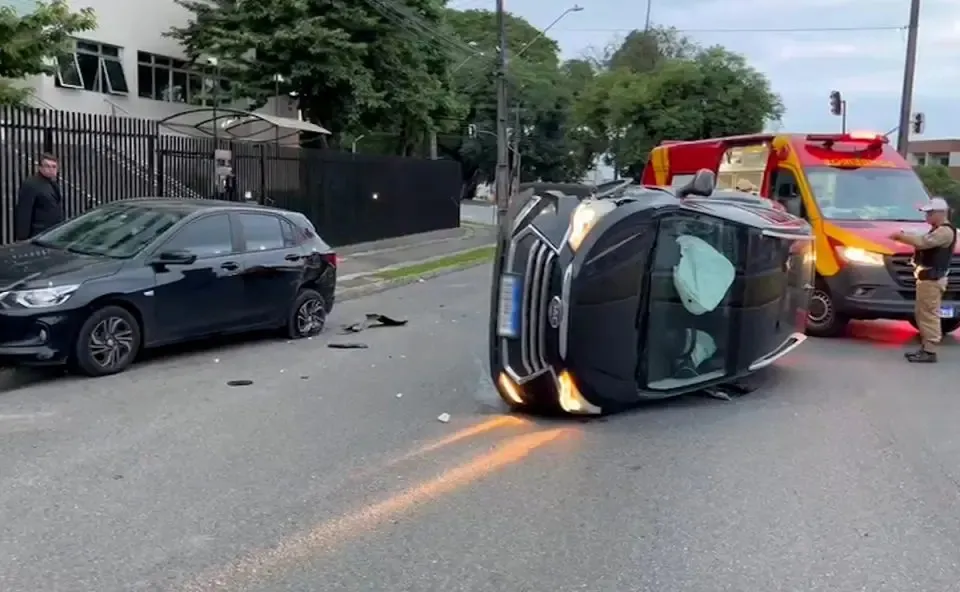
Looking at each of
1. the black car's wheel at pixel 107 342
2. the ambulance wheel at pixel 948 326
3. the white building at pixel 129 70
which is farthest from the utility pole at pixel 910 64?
the black car's wheel at pixel 107 342

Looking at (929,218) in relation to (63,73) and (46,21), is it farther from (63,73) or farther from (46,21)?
(63,73)

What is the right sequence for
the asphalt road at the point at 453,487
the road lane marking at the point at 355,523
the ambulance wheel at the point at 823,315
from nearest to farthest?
1. the road lane marking at the point at 355,523
2. the asphalt road at the point at 453,487
3. the ambulance wheel at the point at 823,315

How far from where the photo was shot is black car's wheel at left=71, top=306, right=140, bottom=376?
8.52 metres

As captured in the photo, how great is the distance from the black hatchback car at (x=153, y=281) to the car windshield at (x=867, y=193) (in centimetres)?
648

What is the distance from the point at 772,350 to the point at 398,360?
12.0ft

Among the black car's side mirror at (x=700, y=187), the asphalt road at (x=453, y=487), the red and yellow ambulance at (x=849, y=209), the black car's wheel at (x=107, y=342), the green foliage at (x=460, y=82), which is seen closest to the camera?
the asphalt road at (x=453, y=487)

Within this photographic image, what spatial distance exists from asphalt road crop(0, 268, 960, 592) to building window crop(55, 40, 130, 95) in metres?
19.0

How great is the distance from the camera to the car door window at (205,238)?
9.71 meters

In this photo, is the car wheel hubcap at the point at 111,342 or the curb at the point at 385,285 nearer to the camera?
the car wheel hubcap at the point at 111,342

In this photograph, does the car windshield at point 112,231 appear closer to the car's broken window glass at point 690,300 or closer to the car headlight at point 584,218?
the car headlight at point 584,218

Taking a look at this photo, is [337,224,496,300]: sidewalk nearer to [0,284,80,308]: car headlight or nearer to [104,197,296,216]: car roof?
[104,197,296,216]: car roof

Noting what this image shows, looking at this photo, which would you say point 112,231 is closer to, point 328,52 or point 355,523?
point 355,523

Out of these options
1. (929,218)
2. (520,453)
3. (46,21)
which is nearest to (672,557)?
(520,453)

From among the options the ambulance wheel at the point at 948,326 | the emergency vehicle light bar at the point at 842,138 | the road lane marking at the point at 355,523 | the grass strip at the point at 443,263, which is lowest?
the road lane marking at the point at 355,523
